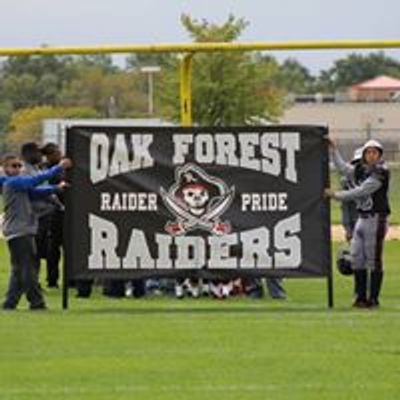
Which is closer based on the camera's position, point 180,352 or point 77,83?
point 180,352

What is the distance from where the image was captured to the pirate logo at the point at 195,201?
17016mm

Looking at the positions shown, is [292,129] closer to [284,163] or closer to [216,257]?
[284,163]

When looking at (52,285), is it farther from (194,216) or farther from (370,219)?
(370,219)

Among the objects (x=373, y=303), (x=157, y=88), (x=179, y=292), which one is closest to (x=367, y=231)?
(x=373, y=303)

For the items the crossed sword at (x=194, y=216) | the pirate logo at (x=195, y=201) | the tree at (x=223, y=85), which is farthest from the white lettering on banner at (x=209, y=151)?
the tree at (x=223, y=85)

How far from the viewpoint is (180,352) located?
44.1 ft

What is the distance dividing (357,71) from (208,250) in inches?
4815

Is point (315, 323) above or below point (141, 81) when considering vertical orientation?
below

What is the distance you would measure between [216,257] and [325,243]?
1.09 m

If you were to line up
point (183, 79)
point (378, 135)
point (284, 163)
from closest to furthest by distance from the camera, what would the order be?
point (284, 163) < point (183, 79) < point (378, 135)

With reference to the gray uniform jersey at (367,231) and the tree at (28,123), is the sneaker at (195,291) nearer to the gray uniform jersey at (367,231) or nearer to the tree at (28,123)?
the gray uniform jersey at (367,231)

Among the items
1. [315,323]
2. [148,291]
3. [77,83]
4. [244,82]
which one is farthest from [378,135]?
[77,83]

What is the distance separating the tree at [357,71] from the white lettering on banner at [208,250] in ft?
381

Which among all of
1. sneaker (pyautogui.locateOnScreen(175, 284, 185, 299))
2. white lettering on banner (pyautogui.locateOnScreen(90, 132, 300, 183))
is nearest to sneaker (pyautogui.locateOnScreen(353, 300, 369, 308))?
white lettering on banner (pyautogui.locateOnScreen(90, 132, 300, 183))
